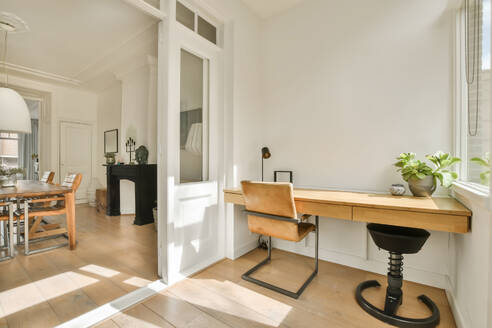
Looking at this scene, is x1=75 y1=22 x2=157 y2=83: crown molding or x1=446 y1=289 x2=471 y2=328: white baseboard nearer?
x1=446 y1=289 x2=471 y2=328: white baseboard

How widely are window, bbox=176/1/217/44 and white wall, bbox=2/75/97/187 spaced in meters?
4.89

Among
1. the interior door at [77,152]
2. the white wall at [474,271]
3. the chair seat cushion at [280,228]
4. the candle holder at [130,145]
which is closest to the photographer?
the white wall at [474,271]

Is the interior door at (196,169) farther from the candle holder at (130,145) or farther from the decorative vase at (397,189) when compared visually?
the candle holder at (130,145)

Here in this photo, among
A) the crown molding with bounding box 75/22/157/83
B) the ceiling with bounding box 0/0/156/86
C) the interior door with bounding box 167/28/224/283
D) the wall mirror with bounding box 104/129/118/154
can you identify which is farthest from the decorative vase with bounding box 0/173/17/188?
the interior door with bounding box 167/28/224/283

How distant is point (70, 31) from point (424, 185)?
464 cm

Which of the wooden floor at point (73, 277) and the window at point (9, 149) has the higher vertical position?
the window at point (9, 149)

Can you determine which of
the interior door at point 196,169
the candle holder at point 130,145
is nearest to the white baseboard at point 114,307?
the interior door at point 196,169

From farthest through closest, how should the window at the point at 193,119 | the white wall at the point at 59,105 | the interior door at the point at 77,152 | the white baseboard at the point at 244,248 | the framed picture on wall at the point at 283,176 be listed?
the interior door at the point at 77,152 → the white wall at the point at 59,105 → the framed picture on wall at the point at 283,176 → the white baseboard at the point at 244,248 → the window at the point at 193,119

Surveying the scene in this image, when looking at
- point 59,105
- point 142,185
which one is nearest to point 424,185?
point 142,185

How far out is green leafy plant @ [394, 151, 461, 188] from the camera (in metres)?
1.65

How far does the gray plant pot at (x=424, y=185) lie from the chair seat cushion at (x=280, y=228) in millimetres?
870

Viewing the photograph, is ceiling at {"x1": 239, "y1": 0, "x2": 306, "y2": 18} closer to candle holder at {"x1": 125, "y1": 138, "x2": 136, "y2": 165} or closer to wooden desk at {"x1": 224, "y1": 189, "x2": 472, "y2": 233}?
wooden desk at {"x1": 224, "y1": 189, "x2": 472, "y2": 233}

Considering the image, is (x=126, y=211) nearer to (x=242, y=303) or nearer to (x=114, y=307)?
(x=114, y=307)

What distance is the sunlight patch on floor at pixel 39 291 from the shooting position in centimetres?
162
